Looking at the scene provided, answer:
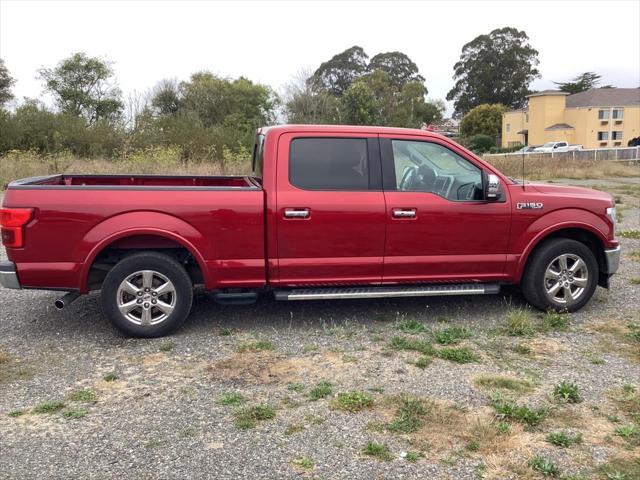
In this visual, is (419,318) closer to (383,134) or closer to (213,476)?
(383,134)

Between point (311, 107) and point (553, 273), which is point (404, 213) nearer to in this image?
point (553, 273)

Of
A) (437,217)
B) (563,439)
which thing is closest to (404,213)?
(437,217)

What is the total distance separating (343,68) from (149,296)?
9178 centimetres

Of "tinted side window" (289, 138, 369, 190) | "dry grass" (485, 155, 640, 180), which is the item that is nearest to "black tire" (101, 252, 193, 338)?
"tinted side window" (289, 138, 369, 190)

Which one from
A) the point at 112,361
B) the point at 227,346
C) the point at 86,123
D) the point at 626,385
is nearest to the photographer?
the point at 626,385

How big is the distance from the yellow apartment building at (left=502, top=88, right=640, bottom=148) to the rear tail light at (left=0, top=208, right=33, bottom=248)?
61.9 metres

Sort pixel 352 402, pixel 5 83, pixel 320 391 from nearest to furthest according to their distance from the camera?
pixel 352 402
pixel 320 391
pixel 5 83

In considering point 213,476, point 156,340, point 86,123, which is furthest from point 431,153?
point 86,123

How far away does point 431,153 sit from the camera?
5.66m

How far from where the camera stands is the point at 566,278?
5863mm

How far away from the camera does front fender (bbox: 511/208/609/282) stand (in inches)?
225

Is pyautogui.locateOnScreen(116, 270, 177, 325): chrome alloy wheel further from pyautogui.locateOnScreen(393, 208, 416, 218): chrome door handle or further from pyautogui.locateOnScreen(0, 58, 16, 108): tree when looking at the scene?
pyautogui.locateOnScreen(0, 58, 16, 108): tree

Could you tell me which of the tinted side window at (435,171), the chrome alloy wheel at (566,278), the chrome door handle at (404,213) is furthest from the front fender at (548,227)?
the chrome door handle at (404,213)

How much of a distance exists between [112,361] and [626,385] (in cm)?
397
